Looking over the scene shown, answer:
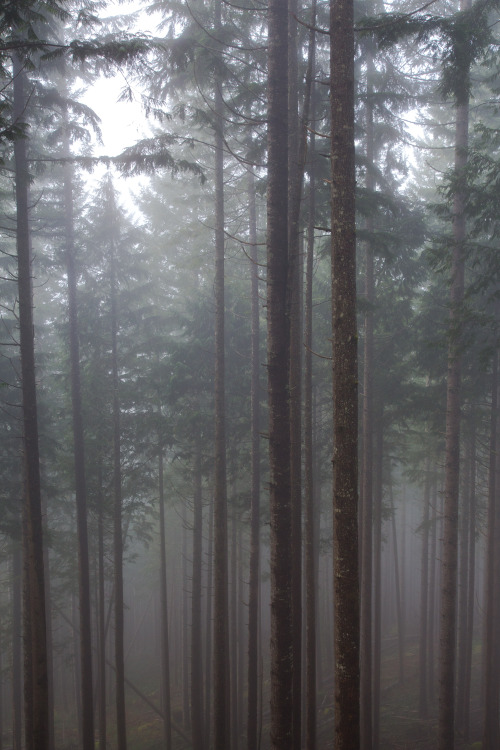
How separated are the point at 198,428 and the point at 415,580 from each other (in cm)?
3591

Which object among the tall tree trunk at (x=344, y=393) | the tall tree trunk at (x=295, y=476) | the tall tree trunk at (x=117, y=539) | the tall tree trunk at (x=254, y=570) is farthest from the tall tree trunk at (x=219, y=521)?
the tall tree trunk at (x=117, y=539)

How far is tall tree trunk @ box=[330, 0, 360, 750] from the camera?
19.5 feet

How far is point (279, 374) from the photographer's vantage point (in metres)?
7.84

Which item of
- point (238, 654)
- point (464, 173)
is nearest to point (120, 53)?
point (464, 173)

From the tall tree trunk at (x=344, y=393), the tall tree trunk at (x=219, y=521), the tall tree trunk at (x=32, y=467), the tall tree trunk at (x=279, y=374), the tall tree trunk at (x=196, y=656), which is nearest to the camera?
the tall tree trunk at (x=344, y=393)

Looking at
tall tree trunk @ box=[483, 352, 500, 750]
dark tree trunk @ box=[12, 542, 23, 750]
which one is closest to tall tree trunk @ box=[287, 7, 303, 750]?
tall tree trunk @ box=[483, 352, 500, 750]

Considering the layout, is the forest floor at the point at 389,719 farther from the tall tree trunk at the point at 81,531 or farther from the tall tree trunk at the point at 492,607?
the tall tree trunk at the point at 81,531

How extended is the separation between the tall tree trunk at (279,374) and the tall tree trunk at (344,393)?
154cm

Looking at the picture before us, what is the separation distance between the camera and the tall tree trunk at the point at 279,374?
7516 millimetres

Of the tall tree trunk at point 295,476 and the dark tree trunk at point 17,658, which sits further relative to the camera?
the dark tree trunk at point 17,658

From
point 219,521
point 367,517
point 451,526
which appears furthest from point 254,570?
point 451,526

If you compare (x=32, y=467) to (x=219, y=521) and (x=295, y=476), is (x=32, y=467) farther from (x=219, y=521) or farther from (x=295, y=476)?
(x=295, y=476)

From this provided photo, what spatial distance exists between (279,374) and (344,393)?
176cm

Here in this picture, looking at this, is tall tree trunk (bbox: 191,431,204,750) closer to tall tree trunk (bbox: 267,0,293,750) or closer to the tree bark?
the tree bark
